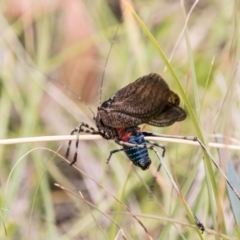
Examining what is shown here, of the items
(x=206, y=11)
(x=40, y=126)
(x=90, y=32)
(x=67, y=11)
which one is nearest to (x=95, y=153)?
(x=40, y=126)

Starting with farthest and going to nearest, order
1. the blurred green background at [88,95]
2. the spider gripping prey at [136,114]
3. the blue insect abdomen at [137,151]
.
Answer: the blurred green background at [88,95]
the blue insect abdomen at [137,151]
the spider gripping prey at [136,114]

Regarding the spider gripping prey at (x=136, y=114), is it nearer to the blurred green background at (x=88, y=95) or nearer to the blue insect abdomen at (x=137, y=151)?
the blue insect abdomen at (x=137, y=151)

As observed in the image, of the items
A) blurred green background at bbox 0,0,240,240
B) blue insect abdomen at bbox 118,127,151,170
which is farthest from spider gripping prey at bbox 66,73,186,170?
blurred green background at bbox 0,0,240,240

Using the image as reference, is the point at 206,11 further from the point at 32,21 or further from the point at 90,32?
the point at 32,21

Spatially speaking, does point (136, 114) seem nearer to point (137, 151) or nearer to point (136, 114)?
point (136, 114)

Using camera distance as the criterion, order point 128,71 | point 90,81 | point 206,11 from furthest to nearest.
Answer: point 206,11 → point 90,81 → point 128,71

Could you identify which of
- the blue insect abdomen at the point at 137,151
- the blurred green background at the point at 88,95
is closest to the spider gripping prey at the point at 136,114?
the blue insect abdomen at the point at 137,151
